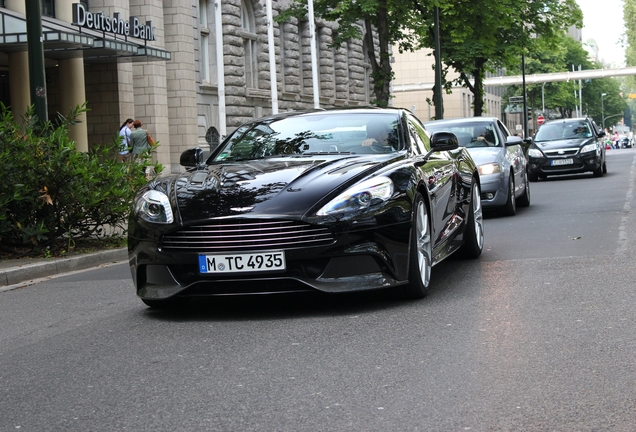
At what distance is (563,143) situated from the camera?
2886 centimetres

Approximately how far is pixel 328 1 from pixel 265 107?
4.94m

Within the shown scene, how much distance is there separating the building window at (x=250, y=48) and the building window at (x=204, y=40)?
2.36 metres

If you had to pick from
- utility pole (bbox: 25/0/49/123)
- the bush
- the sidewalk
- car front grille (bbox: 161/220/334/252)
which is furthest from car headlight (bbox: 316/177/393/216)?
utility pole (bbox: 25/0/49/123)

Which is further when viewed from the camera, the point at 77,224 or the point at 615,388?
the point at 77,224

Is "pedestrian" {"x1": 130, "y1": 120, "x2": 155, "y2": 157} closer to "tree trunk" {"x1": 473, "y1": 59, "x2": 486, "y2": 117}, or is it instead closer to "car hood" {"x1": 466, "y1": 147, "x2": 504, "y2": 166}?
"car hood" {"x1": 466, "y1": 147, "x2": 504, "y2": 166}

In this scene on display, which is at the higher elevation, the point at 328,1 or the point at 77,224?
the point at 328,1

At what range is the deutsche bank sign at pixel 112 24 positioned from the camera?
24625mm

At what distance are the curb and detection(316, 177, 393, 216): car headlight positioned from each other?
455 cm

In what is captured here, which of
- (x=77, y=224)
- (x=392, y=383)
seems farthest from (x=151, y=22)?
(x=392, y=383)

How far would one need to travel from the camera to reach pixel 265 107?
38156 mm

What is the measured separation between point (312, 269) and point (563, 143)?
76.1 ft

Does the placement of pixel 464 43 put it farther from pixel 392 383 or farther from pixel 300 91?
pixel 392 383

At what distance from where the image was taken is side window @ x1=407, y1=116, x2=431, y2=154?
858 cm

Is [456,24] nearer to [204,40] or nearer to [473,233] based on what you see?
[204,40]
